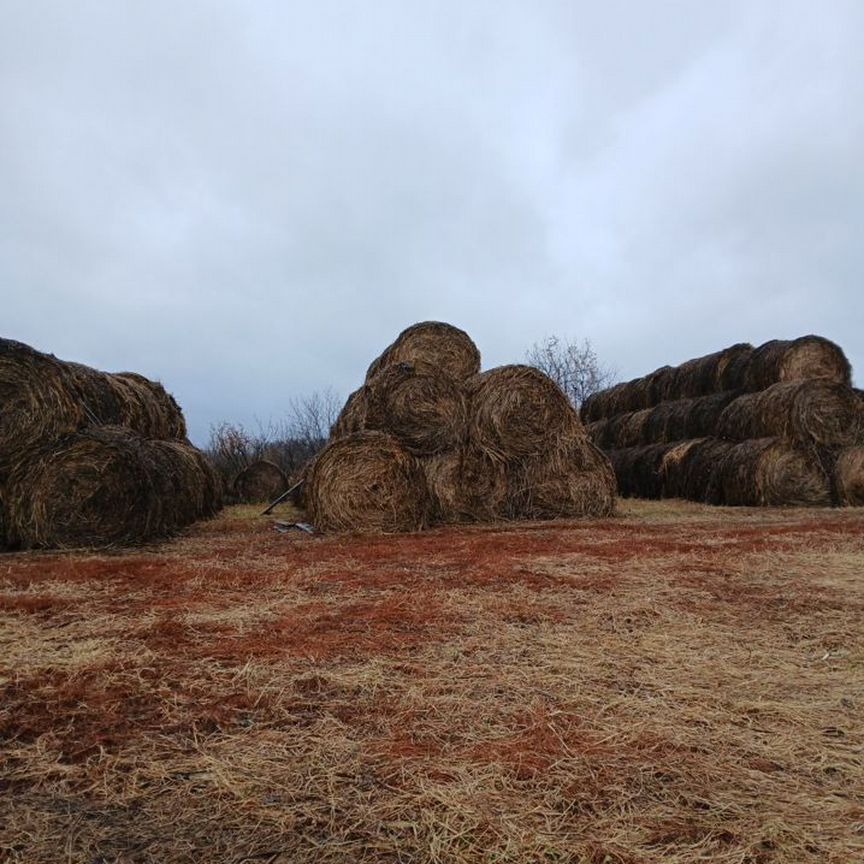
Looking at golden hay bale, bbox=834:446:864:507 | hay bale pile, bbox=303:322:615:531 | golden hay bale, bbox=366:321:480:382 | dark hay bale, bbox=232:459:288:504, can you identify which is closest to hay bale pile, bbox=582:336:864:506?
golden hay bale, bbox=834:446:864:507

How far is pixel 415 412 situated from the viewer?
11.0 metres

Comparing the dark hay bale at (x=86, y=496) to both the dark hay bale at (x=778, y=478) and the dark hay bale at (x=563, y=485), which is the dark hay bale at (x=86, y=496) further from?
the dark hay bale at (x=778, y=478)

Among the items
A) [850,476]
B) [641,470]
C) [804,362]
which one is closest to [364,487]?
[850,476]

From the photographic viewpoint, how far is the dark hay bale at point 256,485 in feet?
55.2

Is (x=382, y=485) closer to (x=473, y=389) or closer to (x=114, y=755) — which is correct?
(x=473, y=389)

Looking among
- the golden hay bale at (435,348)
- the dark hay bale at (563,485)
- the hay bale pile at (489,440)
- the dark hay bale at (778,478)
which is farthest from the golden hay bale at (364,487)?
the dark hay bale at (778,478)

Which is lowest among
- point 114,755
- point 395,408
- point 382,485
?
point 114,755

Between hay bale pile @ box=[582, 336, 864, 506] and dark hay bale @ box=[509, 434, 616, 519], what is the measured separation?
2.95 m

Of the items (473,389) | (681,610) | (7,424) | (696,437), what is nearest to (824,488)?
(696,437)

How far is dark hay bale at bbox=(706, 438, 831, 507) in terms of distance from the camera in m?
12.4

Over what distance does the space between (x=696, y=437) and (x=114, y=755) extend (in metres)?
14.5

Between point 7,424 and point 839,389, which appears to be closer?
point 7,424

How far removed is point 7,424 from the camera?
7902mm

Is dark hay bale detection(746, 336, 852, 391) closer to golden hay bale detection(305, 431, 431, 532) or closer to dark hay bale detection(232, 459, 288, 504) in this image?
golden hay bale detection(305, 431, 431, 532)
